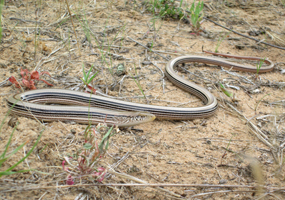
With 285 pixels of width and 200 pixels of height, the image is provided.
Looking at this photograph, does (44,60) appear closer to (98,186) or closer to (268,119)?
(98,186)

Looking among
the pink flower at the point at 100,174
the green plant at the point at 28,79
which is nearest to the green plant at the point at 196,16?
the green plant at the point at 28,79

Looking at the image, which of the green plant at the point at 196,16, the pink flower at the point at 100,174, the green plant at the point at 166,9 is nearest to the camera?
the pink flower at the point at 100,174

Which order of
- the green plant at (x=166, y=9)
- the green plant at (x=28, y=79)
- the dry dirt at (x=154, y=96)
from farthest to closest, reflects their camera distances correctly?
1. the green plant at (x=166, y=9)
2. the green plant at (x=28, y=79)
3. the dry dirt at (x=154, y=96)

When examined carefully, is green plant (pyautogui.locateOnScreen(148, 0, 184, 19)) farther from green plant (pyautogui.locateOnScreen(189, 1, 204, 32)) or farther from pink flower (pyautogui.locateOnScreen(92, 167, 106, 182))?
pink flower (pyautogui.locateOnScreen(92, 167, 106, 182))

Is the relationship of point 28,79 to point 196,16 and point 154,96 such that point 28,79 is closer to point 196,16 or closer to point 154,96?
point 154,96

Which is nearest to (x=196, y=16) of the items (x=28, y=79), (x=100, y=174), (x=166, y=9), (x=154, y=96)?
(x=166, y=9)

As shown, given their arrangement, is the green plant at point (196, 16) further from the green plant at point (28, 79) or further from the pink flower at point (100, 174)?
the pink flower at point (100, 174)

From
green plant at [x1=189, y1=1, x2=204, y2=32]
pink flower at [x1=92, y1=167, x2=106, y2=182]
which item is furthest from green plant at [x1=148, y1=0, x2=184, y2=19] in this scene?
pink flower at [x1=92, y1=167, x2=106, y2=182]

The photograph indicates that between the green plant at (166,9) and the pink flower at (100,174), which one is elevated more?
the green plant at (166,9)
